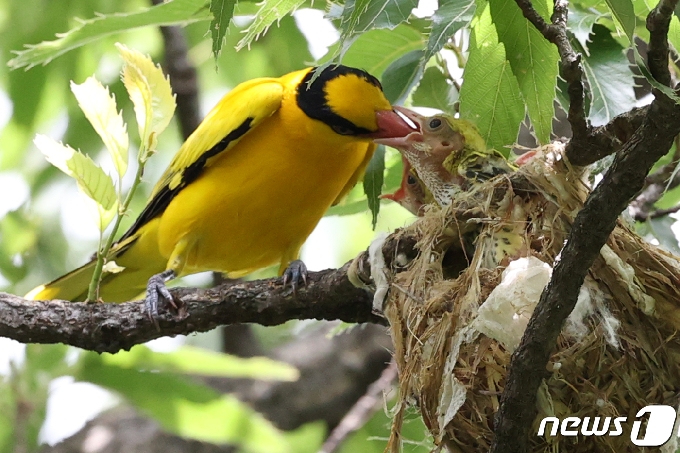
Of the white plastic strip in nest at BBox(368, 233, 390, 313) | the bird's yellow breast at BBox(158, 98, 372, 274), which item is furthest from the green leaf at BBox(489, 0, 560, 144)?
the bird's yellow breast at BBox(158, 98, 372, 274)

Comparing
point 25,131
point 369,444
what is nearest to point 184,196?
point 25,131

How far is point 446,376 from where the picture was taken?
1963 millimetres

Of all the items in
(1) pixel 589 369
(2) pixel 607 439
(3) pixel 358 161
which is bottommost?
(2) pixel 607 439

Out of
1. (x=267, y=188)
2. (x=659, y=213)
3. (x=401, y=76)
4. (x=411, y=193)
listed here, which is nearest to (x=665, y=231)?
(x=659, y=213)

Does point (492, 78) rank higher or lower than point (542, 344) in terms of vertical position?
higher

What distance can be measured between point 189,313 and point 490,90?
135 cm

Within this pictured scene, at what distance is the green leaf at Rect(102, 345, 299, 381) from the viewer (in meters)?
2.95

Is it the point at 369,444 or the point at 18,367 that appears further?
the point at 369,444

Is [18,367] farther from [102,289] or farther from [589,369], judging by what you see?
[589,369]

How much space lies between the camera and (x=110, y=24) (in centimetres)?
258

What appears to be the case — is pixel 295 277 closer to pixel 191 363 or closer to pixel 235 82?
pixel 191 363

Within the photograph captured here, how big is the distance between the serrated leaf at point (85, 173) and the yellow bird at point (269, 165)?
2.62 ft

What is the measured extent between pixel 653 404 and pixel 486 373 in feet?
1.31

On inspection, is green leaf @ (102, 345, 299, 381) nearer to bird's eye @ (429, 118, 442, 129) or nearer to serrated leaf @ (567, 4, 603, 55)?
bird's eye @ (429, 118, 442, 129)
